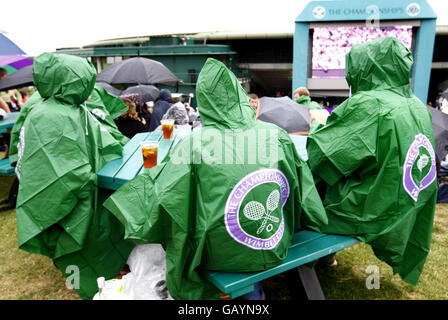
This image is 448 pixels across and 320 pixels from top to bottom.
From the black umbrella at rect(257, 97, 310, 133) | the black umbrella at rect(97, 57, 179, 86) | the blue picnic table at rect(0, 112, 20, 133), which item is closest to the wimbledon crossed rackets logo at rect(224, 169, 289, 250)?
the black umbrella at rect(257, 97, 310, 133)

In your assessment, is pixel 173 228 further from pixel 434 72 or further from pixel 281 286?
pixel 434 72

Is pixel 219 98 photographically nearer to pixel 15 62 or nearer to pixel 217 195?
pixel 217 195

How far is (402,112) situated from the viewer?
220cm

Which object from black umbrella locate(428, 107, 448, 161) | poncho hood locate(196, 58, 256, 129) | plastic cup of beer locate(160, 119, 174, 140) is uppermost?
poncho hood locate(196, 58, 256, 129)

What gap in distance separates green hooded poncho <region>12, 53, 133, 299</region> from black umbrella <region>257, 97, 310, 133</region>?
6.79 feet

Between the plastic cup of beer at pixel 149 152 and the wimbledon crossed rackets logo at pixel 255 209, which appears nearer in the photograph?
the wimbledon crossed rackets logo at pixel 255 209

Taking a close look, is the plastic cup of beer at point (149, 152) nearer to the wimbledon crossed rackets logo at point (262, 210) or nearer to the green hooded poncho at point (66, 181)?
the green hooded poncho at point (66, 181)

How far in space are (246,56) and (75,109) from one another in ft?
60.3

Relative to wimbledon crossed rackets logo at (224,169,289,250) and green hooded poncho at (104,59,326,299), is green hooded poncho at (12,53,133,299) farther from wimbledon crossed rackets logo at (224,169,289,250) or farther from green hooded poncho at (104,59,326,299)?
wimbledon crossed rackets logo at (224,169,289,250)

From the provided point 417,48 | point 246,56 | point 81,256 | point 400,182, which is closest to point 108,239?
point 81,256

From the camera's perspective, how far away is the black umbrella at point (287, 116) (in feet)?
13.2

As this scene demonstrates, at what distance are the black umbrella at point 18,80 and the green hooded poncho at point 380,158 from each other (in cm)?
573

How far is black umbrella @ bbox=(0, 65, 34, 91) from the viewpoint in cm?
601

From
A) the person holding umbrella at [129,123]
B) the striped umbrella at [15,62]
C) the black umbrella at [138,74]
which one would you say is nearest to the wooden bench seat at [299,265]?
the person holding umbrella at [129,123]
